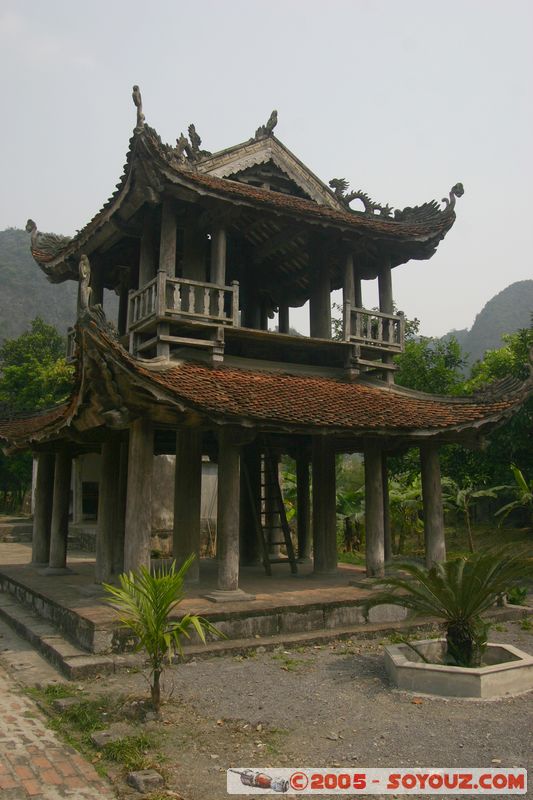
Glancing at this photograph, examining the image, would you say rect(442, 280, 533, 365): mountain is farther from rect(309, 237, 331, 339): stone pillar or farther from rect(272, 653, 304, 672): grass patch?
rect(272, 653, 304, 672): grass patch

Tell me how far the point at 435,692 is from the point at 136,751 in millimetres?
3238

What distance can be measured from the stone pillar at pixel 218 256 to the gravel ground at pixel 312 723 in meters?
6.34

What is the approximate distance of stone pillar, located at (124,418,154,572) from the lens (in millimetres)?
9109

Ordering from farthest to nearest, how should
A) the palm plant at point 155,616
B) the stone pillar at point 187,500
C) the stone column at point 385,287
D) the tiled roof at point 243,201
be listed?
the stone column at point 385,287 < the stone pillar at point 187,500 < the tiled roof at point 243,201 < the palm plant at point 155,616

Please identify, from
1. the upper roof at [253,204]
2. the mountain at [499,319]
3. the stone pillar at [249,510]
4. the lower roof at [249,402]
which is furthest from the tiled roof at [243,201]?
the mountain at [499,319]

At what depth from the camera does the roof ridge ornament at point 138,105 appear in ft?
34.4

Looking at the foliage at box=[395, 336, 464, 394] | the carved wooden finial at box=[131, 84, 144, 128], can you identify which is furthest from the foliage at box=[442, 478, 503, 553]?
the carved wooden finial at box=[131, 84, 144, 128]

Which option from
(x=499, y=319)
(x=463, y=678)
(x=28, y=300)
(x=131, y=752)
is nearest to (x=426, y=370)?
(x=463, y=678)

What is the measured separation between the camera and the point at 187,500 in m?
11.0

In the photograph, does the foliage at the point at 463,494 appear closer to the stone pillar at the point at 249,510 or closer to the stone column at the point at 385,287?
the stone pillar at the point at 249,510

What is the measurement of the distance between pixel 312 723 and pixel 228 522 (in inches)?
161

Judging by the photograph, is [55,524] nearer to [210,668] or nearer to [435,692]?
[210,668]

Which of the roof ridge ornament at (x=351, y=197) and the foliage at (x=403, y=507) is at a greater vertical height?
the roof ridge ornament at (x=351, y=197)

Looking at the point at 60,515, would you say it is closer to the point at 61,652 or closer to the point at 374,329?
the point at 61,652
